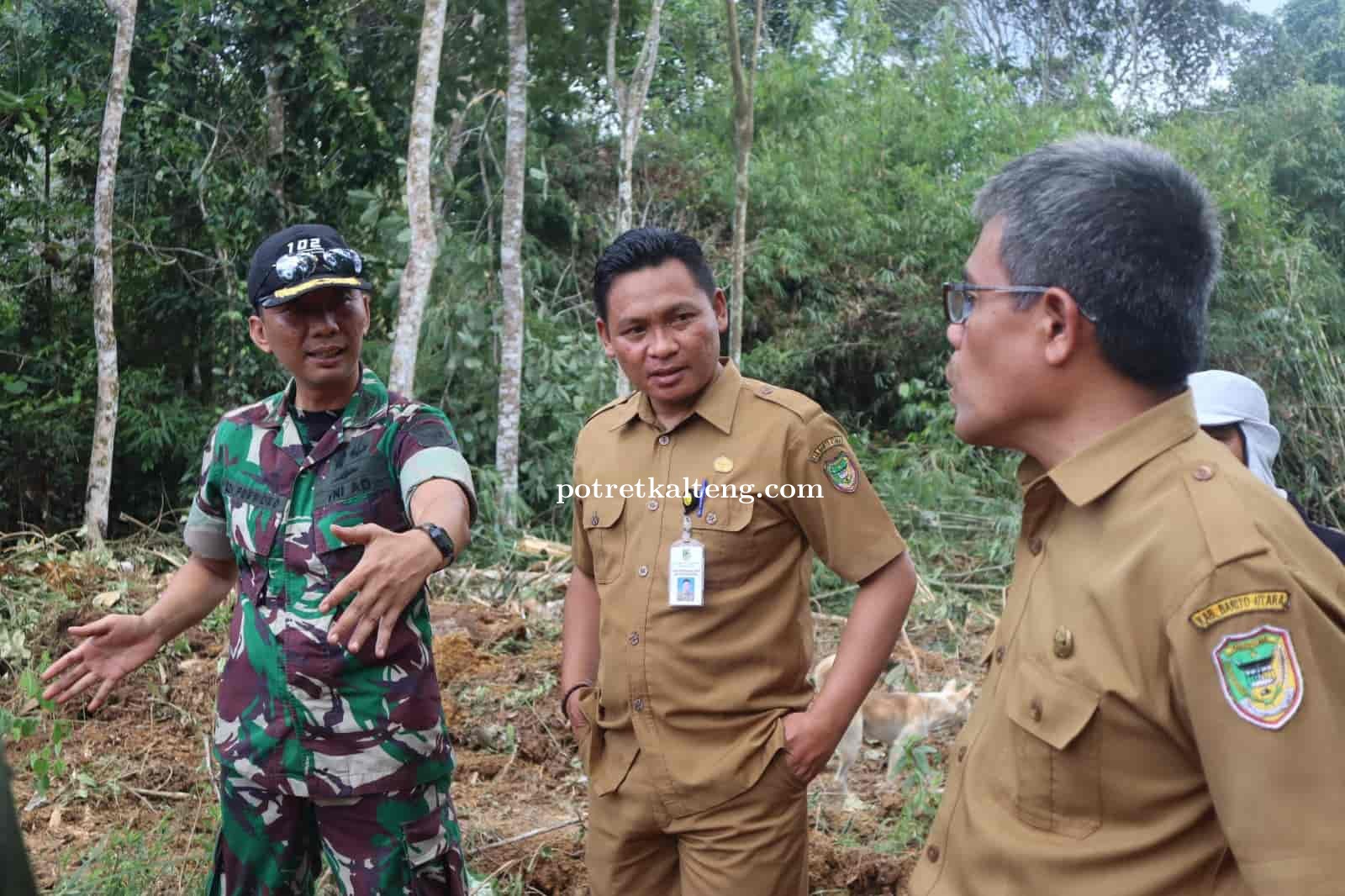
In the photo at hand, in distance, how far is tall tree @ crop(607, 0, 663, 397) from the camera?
9273mm

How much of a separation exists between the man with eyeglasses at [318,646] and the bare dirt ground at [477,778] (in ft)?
3.44

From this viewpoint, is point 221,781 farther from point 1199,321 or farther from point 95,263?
Answer: point 95,263

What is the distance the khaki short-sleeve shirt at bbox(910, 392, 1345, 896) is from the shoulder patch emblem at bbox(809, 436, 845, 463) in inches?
31.3

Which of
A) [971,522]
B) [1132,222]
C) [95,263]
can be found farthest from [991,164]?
[1132,222]

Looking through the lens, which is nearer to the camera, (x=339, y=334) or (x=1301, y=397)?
(x=339, y=334)

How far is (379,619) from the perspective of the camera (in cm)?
188

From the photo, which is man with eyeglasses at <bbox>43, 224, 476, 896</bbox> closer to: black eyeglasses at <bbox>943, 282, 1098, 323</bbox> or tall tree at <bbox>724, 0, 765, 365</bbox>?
black eyeglasses at <bbox>943, 282, 1098, 323</bbox>

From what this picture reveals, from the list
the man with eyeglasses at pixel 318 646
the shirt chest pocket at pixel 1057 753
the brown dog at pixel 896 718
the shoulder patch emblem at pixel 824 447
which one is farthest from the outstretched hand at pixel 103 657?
the brown dog at pixel 896 718

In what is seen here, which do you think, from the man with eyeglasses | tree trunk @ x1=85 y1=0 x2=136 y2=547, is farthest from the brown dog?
tree trunk @ x1=85 y1=0 x2=136 y2=547

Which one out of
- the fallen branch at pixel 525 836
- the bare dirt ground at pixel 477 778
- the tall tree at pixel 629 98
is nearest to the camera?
the bare dirt ground at pixel 477 778

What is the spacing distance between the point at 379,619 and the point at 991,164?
12357mm

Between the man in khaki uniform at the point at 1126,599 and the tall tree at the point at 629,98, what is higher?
the tall tree at the point at 629,98

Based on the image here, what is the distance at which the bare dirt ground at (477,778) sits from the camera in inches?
138

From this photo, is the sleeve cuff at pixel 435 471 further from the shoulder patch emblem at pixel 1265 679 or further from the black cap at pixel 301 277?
the shoulder patch emblem at pixel 1265 679
